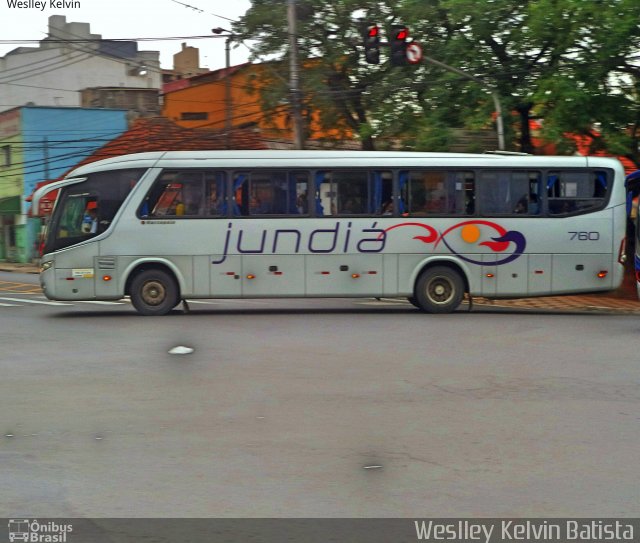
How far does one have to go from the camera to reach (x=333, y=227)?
18.5 m

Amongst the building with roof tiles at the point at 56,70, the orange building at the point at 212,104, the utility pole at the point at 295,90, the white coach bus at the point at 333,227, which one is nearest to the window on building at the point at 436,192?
the white coach bus at the point at 333,227

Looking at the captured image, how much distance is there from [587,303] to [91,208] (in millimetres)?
11107

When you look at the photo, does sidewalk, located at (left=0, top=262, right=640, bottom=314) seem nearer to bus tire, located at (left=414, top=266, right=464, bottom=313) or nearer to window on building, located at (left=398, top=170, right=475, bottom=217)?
bus tire, located at (left=414, top=266, right=464, bottom=313)

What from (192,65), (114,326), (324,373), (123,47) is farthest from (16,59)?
(324,373)

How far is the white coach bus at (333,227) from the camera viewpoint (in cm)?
1830

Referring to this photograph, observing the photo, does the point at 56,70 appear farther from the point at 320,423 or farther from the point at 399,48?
the point at 320,423

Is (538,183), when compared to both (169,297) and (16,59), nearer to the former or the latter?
(169,297)

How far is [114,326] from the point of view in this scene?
16.2 m

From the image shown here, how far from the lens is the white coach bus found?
60.0 feet

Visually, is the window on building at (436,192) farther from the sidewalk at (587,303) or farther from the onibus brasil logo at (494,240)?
the sidewalk at (587,303)

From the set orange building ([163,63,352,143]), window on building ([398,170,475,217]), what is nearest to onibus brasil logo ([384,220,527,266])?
window on building ([398,170,475,217])

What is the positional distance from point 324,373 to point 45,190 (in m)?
10.4
